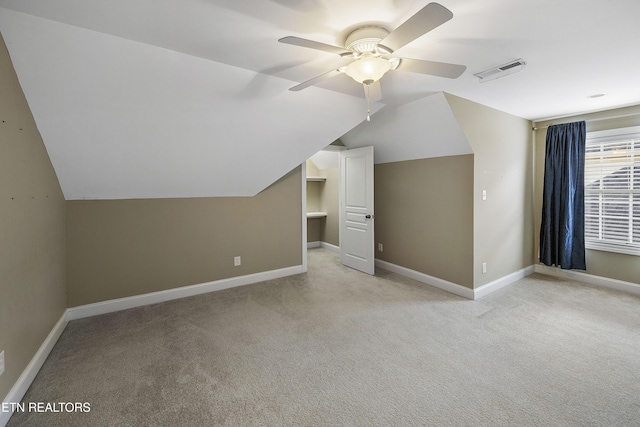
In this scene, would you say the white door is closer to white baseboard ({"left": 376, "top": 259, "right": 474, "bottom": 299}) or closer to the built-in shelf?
white baseboard ({"left": 376, "top": 259, "right": 474, "bottom": 299})

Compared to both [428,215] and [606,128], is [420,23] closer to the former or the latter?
[428,215]

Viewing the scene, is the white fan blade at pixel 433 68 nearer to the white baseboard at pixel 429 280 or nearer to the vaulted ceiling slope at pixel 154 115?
the vaulted ceiling slope at pixel 154 115

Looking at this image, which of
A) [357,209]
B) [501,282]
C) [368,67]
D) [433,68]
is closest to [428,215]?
[357,209]

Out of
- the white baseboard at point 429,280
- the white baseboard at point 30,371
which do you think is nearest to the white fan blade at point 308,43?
the white baseboard at point 30,371

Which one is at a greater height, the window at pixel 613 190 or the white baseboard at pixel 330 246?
the window at pixel 613 190

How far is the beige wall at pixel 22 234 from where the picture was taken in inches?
66.4

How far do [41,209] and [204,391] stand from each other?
1926 mm

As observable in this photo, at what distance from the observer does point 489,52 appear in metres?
2.05

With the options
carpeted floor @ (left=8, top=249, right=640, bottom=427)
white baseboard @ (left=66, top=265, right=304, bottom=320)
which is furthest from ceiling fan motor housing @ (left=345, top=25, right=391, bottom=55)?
white baseboard @ (left=66, top=265, right=304, bottom=320)

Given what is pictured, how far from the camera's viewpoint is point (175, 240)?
11.3 feet

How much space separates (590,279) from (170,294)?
541cm

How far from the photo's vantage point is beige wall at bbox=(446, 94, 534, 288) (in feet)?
10.8

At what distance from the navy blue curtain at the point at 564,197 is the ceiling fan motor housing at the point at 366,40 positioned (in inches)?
137

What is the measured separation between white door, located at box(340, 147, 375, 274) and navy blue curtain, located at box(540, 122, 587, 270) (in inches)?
96.5
